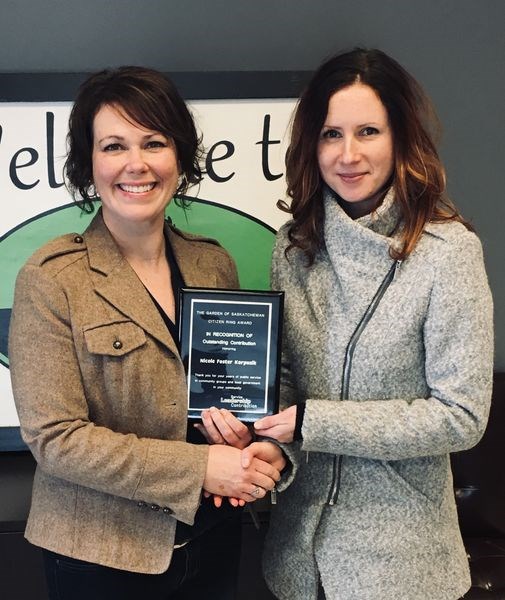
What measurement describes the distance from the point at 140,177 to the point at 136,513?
1.93ft

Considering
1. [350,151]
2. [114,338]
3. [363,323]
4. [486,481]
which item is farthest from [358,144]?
[486,481]

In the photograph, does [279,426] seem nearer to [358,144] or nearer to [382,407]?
[382,407]

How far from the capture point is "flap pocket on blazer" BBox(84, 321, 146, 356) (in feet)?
3.68

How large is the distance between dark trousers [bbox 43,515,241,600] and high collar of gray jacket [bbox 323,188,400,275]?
568 mm

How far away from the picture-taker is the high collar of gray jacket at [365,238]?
1.17 metres

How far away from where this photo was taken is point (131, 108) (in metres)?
1.18

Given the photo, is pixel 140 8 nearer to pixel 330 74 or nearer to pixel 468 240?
pixel 330 74

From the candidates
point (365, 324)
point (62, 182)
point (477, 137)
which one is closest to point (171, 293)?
point (365, 324)

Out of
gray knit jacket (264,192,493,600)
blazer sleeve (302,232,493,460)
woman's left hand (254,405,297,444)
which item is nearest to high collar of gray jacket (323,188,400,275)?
gray knit jacket (264,192,493,600)

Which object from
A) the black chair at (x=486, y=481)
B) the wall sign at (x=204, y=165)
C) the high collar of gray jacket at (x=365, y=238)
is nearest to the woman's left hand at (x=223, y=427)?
the high collar of gray jacket at (x=365, y=238)

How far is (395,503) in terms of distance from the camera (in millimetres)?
1185

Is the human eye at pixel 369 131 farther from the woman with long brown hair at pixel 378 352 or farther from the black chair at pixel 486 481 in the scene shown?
the black chair at pixel 486 481

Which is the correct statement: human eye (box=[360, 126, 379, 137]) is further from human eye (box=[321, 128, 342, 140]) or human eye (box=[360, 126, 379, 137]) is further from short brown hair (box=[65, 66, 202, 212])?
short brown hair (box=[65, 66, 202, 212])

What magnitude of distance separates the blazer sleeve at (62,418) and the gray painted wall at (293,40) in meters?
0.73
